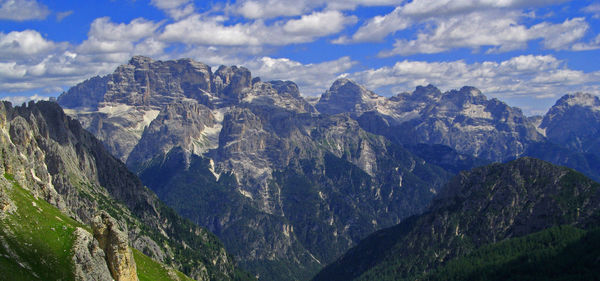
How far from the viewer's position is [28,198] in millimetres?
150750

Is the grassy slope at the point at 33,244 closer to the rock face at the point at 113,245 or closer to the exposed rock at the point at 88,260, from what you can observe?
the exposed rock at the point at 88,260

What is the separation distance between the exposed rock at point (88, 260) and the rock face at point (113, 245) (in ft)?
5.67

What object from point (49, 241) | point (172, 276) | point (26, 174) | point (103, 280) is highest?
point (26, 174)

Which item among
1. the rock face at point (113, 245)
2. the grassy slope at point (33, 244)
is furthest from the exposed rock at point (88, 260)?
the rock face at point (113, 245)

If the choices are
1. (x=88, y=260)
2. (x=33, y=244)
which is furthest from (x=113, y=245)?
(x=33, y=244)

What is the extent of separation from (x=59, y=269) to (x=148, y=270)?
5489 cm

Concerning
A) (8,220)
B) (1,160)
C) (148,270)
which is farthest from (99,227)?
(1,160)

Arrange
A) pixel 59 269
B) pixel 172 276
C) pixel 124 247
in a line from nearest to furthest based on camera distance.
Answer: pixel 59 269 → pixel 124 247 → pixel 172 276

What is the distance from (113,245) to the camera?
132500mm

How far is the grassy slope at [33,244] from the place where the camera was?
4621 inches

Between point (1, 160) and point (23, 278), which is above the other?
point (1, 160)

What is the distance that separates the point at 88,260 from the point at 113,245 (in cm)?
689

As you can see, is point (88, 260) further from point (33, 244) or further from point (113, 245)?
point (33, 244)

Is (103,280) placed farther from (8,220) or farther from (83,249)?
(8,220)
